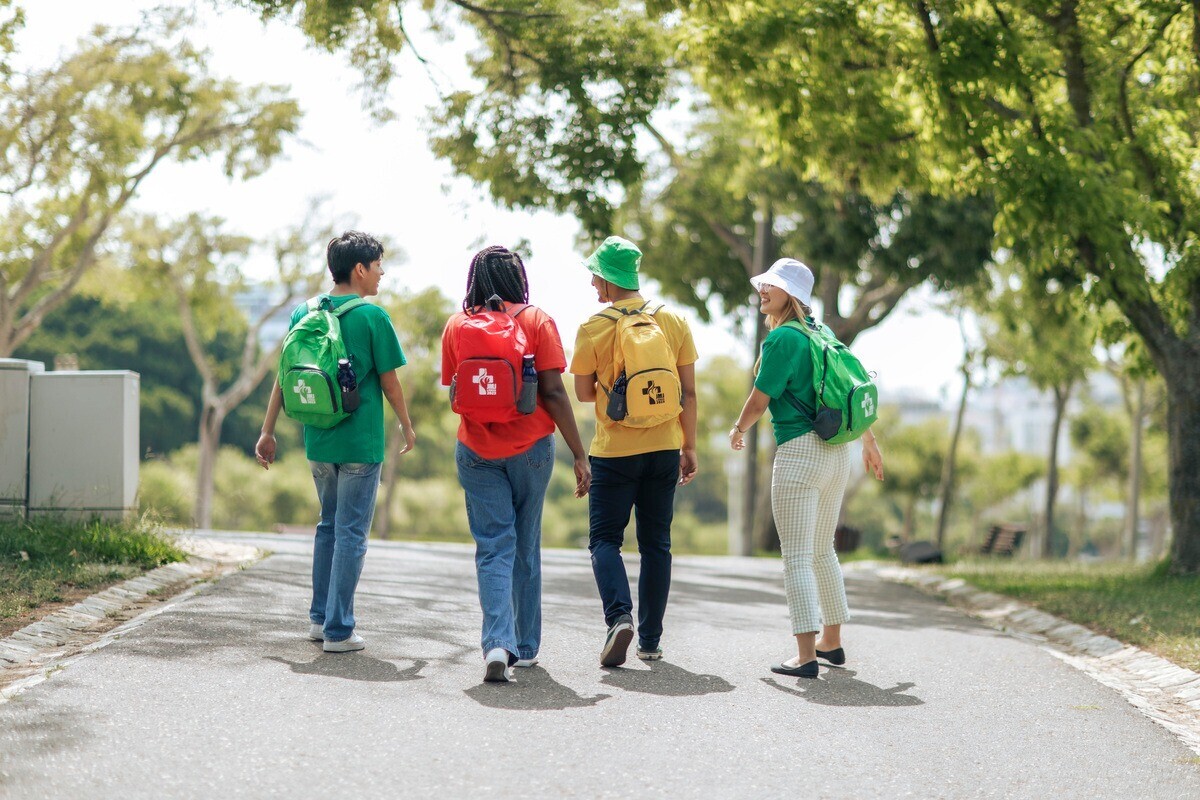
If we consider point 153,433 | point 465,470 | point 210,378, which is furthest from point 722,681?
point 153,433

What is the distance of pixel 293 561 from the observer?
9.62 metres

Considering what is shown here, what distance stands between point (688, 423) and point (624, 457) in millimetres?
335

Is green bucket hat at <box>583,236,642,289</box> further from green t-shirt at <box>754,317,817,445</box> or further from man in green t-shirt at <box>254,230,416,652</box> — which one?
man in green t-shirt at <box>254,230,416,652</box>

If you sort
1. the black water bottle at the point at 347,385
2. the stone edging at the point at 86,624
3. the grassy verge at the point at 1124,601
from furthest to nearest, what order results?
1. the grassy verge at the point at 1124,601
2. the black water bottle at the point at 347,385
3. the stone edging at the point at 86,624

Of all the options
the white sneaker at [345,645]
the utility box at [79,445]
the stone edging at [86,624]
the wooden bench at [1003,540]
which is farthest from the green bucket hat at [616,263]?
the wooden bench at [1003,540]

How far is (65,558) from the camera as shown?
771 cm

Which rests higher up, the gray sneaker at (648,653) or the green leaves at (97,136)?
the green leaves at (97,136)

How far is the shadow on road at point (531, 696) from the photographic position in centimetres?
511

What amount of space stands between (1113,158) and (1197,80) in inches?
48.3

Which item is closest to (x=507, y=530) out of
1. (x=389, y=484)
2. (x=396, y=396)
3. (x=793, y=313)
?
(x=396, y=396)

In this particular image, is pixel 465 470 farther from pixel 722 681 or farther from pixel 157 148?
pixel 157 148

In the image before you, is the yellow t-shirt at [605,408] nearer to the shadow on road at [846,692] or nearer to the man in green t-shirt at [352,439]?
the man in green t-shirt at [352,439]

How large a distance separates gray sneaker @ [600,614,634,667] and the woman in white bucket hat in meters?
0.76

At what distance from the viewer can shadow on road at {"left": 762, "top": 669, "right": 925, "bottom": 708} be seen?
A: 222 inches
